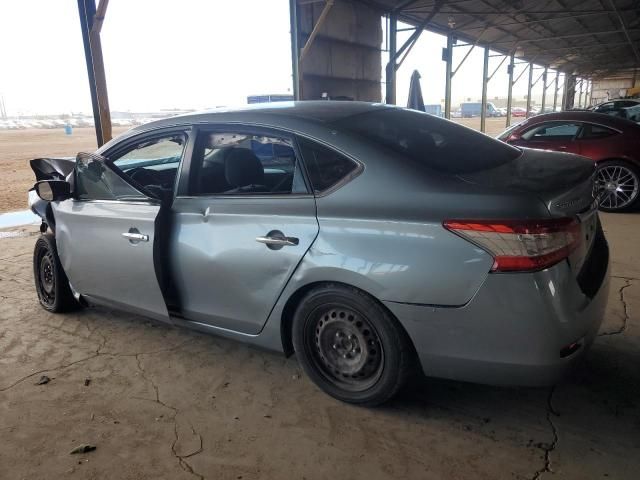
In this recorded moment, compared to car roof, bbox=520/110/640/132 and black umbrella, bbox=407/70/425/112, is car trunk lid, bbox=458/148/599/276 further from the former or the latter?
black umbrella, bbox=407/70/425/112

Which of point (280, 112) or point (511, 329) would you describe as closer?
point (511, 329)

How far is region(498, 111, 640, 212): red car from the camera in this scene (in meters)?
6.25

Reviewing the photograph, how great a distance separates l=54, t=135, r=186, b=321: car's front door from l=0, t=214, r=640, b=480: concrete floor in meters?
0.42

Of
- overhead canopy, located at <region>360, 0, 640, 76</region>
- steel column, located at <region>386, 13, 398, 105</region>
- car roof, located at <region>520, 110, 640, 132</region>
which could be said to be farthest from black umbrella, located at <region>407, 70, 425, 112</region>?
car roof, located at <region>520, 110, 640, 132</region>

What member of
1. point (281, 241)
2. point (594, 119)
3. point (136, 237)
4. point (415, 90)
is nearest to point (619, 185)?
point (594, 119)

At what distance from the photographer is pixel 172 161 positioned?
3.78 m

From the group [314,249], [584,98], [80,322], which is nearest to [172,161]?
Answer: [80,322]

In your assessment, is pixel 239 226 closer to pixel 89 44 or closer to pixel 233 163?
pixel 233 163

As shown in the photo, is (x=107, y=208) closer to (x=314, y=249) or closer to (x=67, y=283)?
(x=67, y=283)

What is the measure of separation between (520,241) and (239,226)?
1322mm

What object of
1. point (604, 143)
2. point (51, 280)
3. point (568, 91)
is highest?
point (568, 91)

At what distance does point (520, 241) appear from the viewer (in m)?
1.86

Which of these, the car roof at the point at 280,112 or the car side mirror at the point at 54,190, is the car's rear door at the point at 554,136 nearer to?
the car roof at the point at 280,112

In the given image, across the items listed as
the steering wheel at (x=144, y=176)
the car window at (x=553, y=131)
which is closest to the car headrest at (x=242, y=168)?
the steering wheel at (x=144, y=176)
